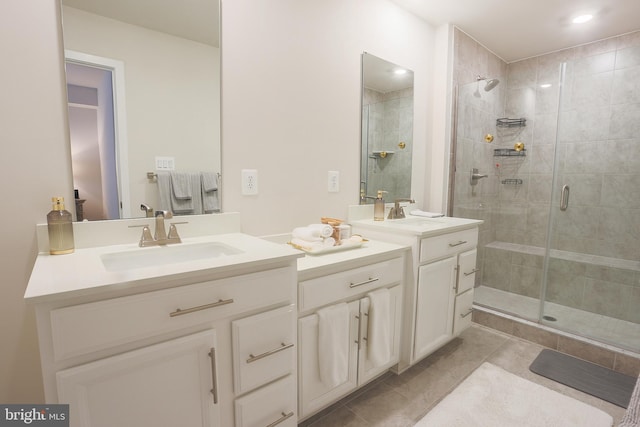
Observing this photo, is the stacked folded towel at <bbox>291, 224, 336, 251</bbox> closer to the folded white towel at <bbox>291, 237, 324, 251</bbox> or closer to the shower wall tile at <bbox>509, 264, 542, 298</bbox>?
the folded white towel at <bbox>291, 237, 324, 251</bbox>

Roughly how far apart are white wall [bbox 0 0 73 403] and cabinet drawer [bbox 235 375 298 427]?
0.77 metres

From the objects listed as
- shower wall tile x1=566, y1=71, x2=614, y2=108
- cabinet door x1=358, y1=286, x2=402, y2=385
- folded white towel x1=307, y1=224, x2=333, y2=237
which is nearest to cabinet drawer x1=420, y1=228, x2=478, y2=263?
cabinet door x1=358, y1=286, x2=402, y2=385

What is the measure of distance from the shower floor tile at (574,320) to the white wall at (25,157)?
2941 millimetres

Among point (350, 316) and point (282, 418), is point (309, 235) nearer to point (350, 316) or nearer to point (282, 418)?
point (350, 316)

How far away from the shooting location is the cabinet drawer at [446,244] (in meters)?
1.75

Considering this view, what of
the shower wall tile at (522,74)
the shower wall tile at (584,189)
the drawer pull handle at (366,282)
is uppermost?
the shower wall tile at (522,74)

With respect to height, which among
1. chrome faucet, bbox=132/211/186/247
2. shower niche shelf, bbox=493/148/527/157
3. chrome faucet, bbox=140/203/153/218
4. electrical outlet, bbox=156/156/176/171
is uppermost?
shower niche shelf, bbox=493/148/527/157

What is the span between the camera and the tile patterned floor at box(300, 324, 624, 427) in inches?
60.4

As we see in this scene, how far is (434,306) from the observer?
1.88 m

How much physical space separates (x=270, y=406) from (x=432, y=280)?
1135 millimetres

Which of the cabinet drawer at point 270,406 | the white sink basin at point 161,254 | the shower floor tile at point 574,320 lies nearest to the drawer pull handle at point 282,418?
the cabinet drawer at point 270,406

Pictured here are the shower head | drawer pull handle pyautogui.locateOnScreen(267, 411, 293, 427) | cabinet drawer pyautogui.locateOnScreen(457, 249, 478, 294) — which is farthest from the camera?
the shower head

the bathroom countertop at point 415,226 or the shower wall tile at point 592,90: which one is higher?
the shower wall tile at point 592,90

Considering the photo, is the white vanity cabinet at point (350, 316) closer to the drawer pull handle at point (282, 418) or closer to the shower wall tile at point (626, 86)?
the drawer pull handle at point (282, 418)
